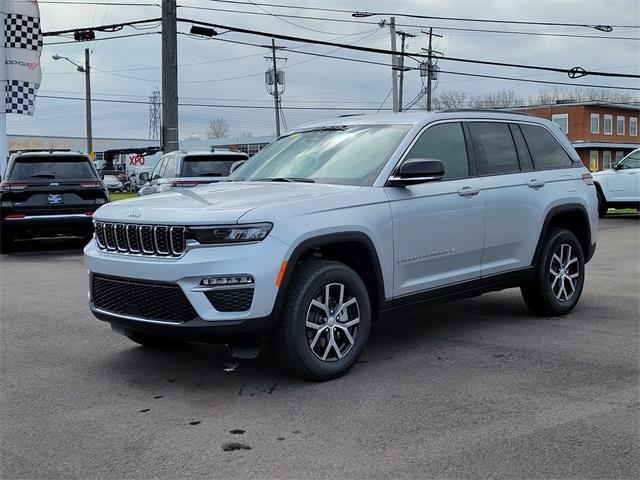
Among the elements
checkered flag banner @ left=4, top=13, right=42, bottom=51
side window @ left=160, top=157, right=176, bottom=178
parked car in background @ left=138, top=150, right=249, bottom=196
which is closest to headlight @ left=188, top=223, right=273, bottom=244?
parked car in background @ left=138, top=150, right=249, bottom=196

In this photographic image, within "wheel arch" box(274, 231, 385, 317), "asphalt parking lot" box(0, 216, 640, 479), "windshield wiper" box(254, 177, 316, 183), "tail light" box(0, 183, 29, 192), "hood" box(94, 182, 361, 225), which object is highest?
"windshield wiper" box(254, 177, 316, 183)

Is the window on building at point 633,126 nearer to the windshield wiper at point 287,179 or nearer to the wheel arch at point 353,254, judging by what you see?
the windshield wiper at point 287,179

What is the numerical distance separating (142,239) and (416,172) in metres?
1.98

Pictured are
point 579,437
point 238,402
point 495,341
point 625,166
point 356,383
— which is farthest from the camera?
point 625,166

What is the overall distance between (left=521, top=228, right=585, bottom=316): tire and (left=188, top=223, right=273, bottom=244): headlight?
10.8 ft

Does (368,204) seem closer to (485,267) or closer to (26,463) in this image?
(485,267)

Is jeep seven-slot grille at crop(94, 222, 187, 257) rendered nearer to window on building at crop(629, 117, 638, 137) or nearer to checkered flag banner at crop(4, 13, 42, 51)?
checkered flag banner at crop(4, 13, 42, 51)

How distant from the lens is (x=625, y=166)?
65.9 feet

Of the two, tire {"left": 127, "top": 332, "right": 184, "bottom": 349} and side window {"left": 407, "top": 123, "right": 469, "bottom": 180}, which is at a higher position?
side window {"left": 407, "top": 123, "right": 469, "bottom": 180}

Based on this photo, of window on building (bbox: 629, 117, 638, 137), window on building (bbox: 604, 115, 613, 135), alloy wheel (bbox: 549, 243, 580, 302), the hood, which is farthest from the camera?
window on building (bbox: 629, 117, 638, 137)

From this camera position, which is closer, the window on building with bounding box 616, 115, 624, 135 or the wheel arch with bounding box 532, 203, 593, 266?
the wheel arch with bounding box 532, 203, 593, 266

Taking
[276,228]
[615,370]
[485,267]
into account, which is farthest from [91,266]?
[615,370]

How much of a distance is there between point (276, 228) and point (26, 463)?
195cm

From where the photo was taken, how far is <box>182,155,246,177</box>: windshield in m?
15.5
